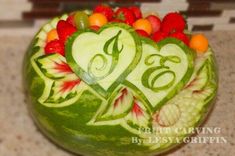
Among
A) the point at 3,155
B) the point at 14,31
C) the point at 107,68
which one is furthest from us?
the point at 14,31

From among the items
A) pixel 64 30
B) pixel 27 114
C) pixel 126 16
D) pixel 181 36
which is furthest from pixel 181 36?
pixel 27 114

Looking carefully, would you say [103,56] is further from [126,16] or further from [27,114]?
[27,114]

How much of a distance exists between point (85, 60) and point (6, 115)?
0.98 feet

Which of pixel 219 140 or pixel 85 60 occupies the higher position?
pixel 85 60

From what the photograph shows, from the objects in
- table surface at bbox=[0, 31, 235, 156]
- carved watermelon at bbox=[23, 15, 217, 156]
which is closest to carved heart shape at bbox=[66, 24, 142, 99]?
carved watermelon at bbox=[23, 15, 217, 156]

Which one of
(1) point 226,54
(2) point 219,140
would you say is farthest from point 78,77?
(1) point 226,54

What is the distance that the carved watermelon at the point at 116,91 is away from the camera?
86 cm

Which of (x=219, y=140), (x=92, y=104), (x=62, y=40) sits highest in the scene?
(x=62, y=40)

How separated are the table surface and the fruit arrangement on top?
22 cm

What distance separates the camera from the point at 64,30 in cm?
91

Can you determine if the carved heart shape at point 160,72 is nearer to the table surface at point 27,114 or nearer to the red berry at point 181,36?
the red berry at point 181,36

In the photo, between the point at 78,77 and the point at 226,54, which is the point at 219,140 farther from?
the point at 78,77

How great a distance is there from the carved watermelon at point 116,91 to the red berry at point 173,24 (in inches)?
2.0

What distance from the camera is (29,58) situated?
3.09 feet
